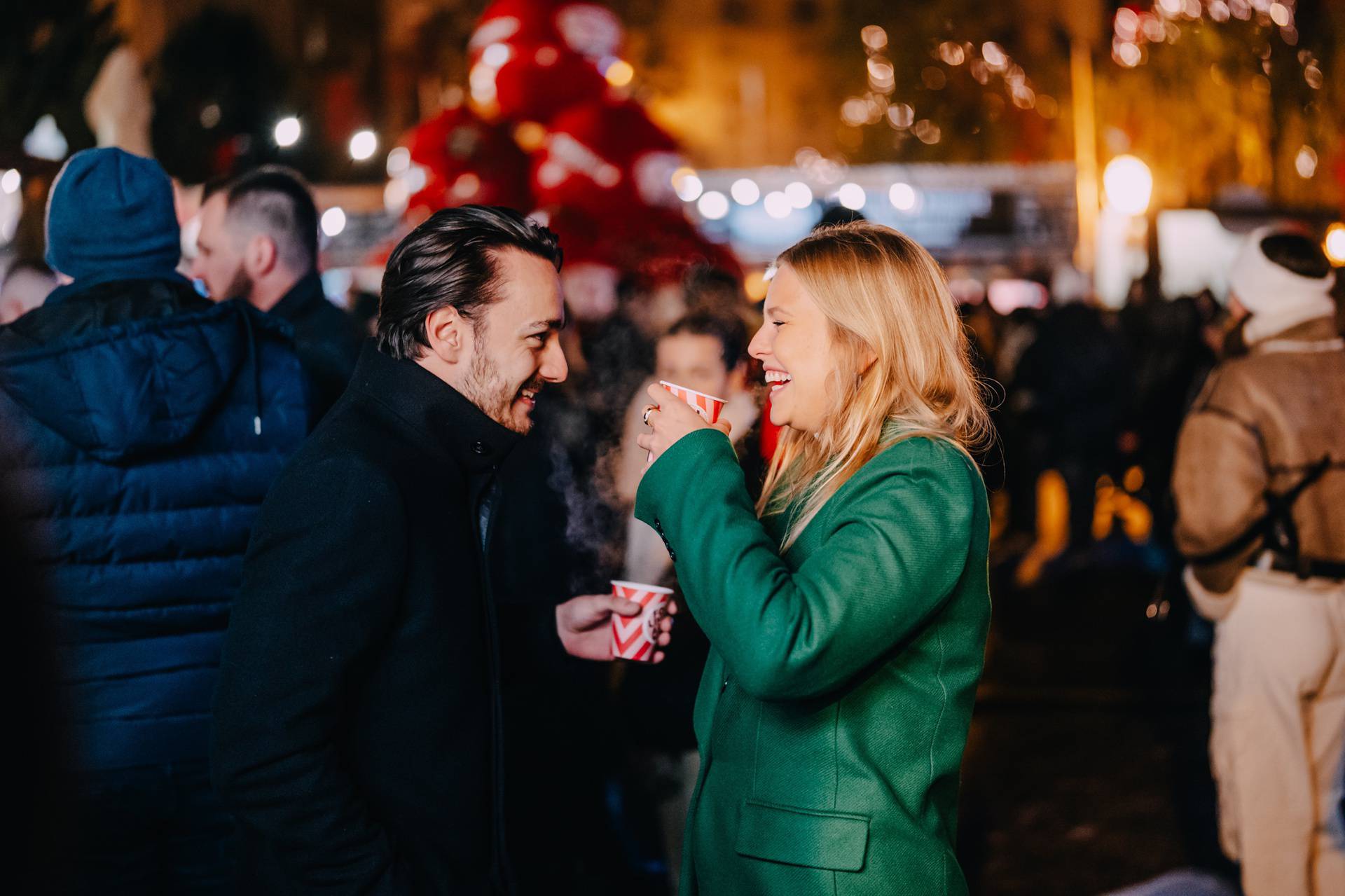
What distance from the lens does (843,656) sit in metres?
1.99

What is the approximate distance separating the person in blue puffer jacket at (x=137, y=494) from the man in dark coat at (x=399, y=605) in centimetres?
79

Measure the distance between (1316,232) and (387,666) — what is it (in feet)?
39.5

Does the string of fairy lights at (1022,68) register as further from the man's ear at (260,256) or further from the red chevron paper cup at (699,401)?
the red chevron paper cup at (699,401)

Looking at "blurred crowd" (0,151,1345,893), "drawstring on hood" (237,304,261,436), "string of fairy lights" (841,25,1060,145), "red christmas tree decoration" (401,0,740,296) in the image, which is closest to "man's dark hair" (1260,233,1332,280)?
"blurred crowd" (0,151,1345,893)

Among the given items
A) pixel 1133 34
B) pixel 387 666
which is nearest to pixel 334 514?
pixel 387 666

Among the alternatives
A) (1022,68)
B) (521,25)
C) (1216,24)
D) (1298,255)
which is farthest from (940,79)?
(1298,255)

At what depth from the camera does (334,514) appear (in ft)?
6.86

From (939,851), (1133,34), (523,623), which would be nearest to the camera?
(939,851)

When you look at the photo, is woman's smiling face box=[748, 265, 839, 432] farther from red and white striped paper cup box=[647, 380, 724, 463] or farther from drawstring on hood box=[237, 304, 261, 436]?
drawstring on hood box=[237, 304, 261, 436]

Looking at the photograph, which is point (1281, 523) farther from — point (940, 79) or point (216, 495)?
point (940, 79)

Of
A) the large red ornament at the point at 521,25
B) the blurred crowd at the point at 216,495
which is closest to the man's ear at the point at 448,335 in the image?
the blurred crowd at the point at 216,495

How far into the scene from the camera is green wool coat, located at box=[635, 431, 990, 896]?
1.99 meters

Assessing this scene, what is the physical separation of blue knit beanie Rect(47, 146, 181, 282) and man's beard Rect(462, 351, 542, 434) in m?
1.27

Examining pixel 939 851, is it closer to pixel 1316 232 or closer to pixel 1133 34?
pixel 1316 232
